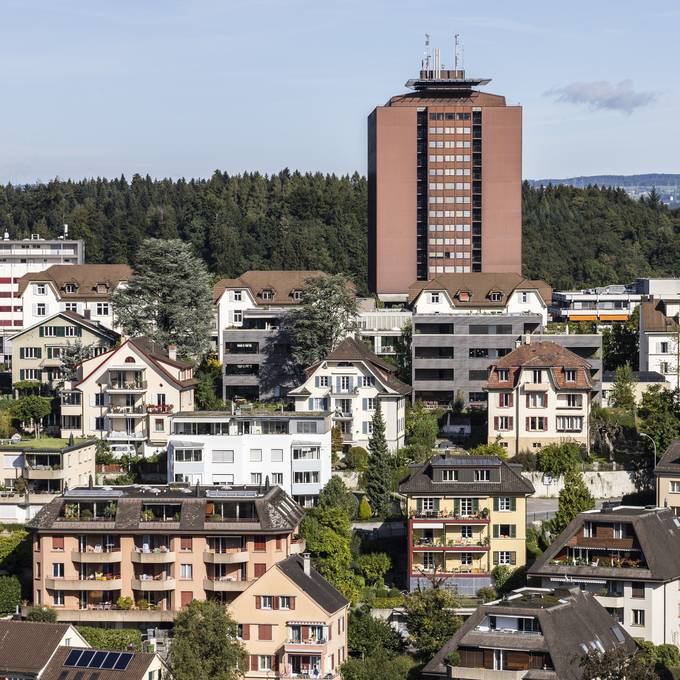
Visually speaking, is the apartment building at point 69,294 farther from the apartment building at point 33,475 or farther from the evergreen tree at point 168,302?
the apartment building at point 33,475

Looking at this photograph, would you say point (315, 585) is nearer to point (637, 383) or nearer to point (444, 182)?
point (637, 383)

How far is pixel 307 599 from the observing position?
67.6 m

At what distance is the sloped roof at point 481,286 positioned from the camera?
112062mm

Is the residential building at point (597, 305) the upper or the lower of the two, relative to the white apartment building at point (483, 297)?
lower

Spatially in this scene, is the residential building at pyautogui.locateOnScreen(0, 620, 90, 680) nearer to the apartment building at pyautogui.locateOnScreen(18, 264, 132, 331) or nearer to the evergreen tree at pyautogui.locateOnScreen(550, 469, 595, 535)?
the evergreen tree at pyautogui.locateOnScreen(550, 469, 595, 535)

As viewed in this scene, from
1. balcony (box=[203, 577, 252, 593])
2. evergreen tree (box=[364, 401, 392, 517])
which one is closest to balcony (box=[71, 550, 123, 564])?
balcony (box=[203, 577, 252, 593])

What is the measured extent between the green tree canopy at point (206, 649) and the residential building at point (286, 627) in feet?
4.41

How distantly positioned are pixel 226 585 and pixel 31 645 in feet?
31.5

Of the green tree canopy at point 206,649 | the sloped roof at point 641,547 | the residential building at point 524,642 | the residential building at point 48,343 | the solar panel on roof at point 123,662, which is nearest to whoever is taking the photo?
the solar panel on roof at point 123,662

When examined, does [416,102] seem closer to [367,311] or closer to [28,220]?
[367,311]

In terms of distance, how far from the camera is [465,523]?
76500 millimetres

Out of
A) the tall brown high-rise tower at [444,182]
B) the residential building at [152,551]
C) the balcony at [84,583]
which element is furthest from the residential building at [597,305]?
the balcony at [84,583]

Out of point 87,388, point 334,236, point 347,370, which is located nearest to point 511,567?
point 347,370

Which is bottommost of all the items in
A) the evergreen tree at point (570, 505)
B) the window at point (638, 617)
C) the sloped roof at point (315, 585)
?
the window at point (638, 617)
